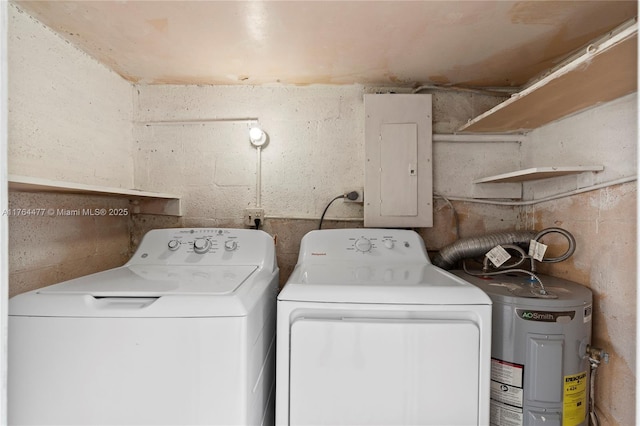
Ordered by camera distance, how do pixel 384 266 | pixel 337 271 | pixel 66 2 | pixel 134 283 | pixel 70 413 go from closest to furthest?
pixel 70 413 → pixel 134 283 → pixel 66 2 → pixel 337 271 → pixel 384 266

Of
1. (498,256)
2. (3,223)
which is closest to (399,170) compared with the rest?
(498,256)

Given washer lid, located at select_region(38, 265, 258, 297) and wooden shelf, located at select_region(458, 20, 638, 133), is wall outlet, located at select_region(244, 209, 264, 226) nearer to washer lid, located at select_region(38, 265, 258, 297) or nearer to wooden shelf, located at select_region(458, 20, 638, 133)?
washer lid, located at select_region(38, 265, 258, 297)

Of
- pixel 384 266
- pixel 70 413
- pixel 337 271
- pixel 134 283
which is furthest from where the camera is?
pixel 384 266

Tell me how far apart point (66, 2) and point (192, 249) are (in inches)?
41.9

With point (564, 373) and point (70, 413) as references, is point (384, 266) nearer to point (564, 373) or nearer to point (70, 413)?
point (564, 373)

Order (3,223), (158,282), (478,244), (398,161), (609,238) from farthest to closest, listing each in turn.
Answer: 1. (398,161)
2. (478,244)
3. (609,238)
4. (158,282)
5. (3,223)

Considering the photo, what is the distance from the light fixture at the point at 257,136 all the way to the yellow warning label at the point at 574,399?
1.72 metres

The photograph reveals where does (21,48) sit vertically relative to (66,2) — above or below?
below

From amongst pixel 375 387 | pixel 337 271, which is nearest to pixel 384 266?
pixel 337 271

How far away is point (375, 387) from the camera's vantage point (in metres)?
0.88

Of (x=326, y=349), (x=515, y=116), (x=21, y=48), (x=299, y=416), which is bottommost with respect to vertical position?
(x=299, y=416)

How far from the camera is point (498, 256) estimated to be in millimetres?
1345

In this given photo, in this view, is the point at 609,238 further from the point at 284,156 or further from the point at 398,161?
the point at 284,156

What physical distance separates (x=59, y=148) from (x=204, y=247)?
764mm
